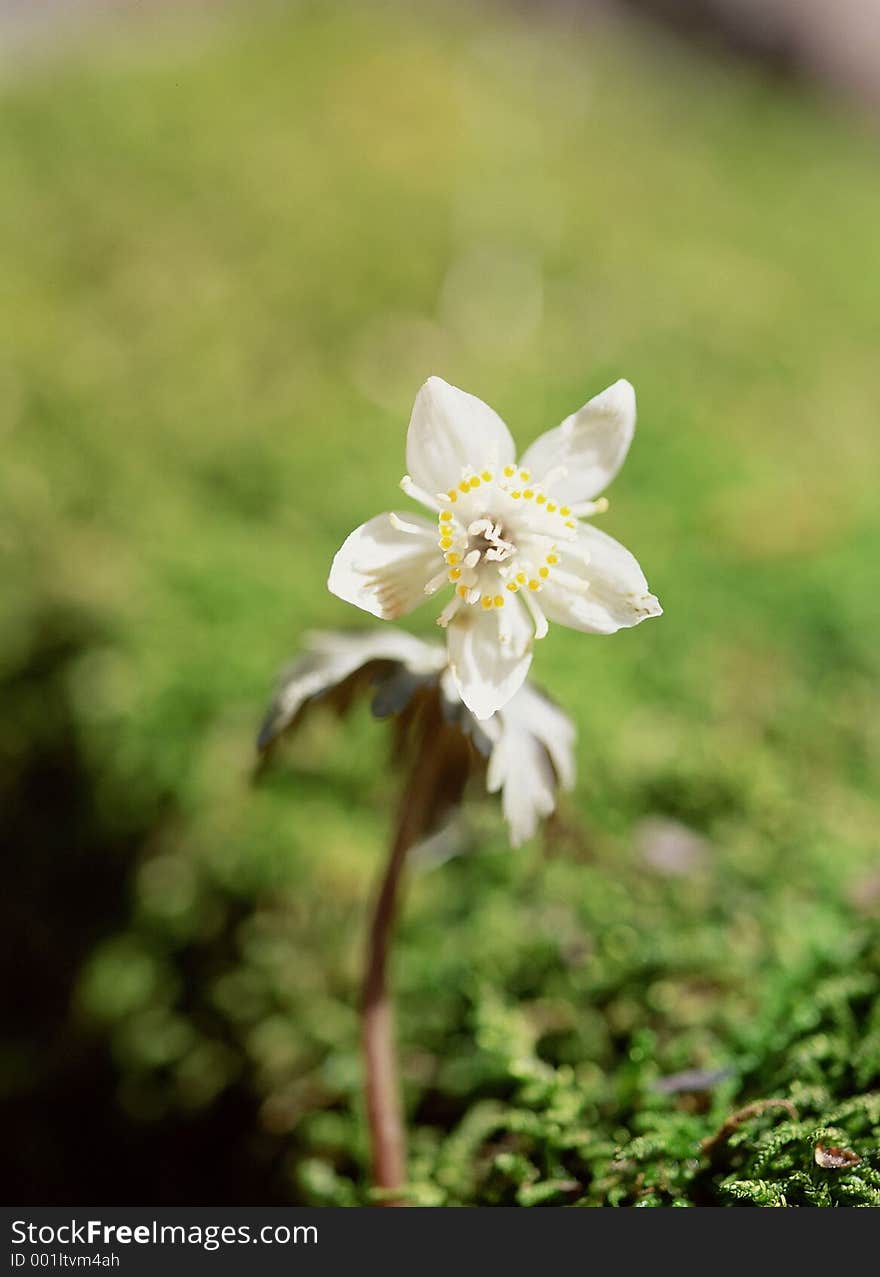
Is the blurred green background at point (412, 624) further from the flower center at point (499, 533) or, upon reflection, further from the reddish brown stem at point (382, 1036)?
the flower center at point (499, 533)

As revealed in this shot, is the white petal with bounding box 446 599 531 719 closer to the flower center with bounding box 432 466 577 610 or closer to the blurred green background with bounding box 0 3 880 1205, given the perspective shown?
the flower center with bounding box 432 466 577 610

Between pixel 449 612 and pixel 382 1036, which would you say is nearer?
pixel 449 612

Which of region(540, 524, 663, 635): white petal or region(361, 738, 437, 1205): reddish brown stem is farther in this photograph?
region(361, 738, 437, 1205): reddish brown stem

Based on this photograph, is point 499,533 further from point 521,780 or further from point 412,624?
point 412,624

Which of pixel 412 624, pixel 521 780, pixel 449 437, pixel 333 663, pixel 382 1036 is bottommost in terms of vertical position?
pixel 382 1036

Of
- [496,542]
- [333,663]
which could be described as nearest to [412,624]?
[333,663]

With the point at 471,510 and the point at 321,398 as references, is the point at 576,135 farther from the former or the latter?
the point at 471,510

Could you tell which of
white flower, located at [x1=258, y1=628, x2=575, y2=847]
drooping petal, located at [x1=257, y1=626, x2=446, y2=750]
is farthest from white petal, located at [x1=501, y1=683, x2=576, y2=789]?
drooping petal, located at [x1=257, y1=626, x2=446, y2=750]

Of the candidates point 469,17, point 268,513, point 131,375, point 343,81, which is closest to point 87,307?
point 131,375
